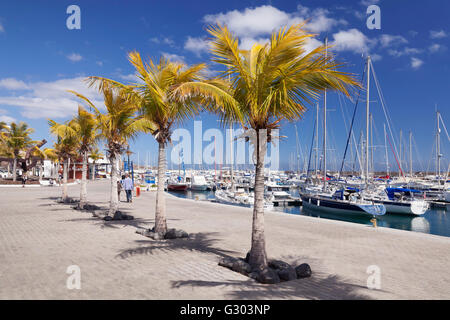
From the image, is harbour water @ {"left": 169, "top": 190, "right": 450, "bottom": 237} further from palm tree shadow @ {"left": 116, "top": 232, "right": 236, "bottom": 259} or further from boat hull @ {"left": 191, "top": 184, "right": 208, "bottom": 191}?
boat hull @ {"left": 191, "top": 184, "right": 208, "bottom": 191}

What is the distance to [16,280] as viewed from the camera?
18.7ft

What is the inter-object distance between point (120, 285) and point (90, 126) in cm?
1272

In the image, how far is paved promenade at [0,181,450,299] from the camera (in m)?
5.39

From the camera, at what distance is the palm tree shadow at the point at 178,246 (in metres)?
7.99

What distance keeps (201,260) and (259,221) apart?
1.83m

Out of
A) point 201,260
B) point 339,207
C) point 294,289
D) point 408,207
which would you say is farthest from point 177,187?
point 294,289

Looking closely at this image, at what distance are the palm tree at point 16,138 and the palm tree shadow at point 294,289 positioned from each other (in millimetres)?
46997

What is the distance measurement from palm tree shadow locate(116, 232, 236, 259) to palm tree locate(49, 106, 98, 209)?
30.0 ft

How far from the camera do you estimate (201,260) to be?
7312 millimetres

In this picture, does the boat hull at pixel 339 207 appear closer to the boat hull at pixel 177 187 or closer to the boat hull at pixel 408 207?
the boat hull at pixel 408 207

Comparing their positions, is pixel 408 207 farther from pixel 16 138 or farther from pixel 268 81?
pixel 16 138

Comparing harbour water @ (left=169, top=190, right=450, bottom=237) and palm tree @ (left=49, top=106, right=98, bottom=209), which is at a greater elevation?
palm tree @ (left=49, top=106, right=98, bottom=209)

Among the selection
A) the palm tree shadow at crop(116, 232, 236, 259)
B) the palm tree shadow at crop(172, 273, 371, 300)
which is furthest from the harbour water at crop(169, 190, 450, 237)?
the palm tree shadow at crop(172, 273, 371, 300)
